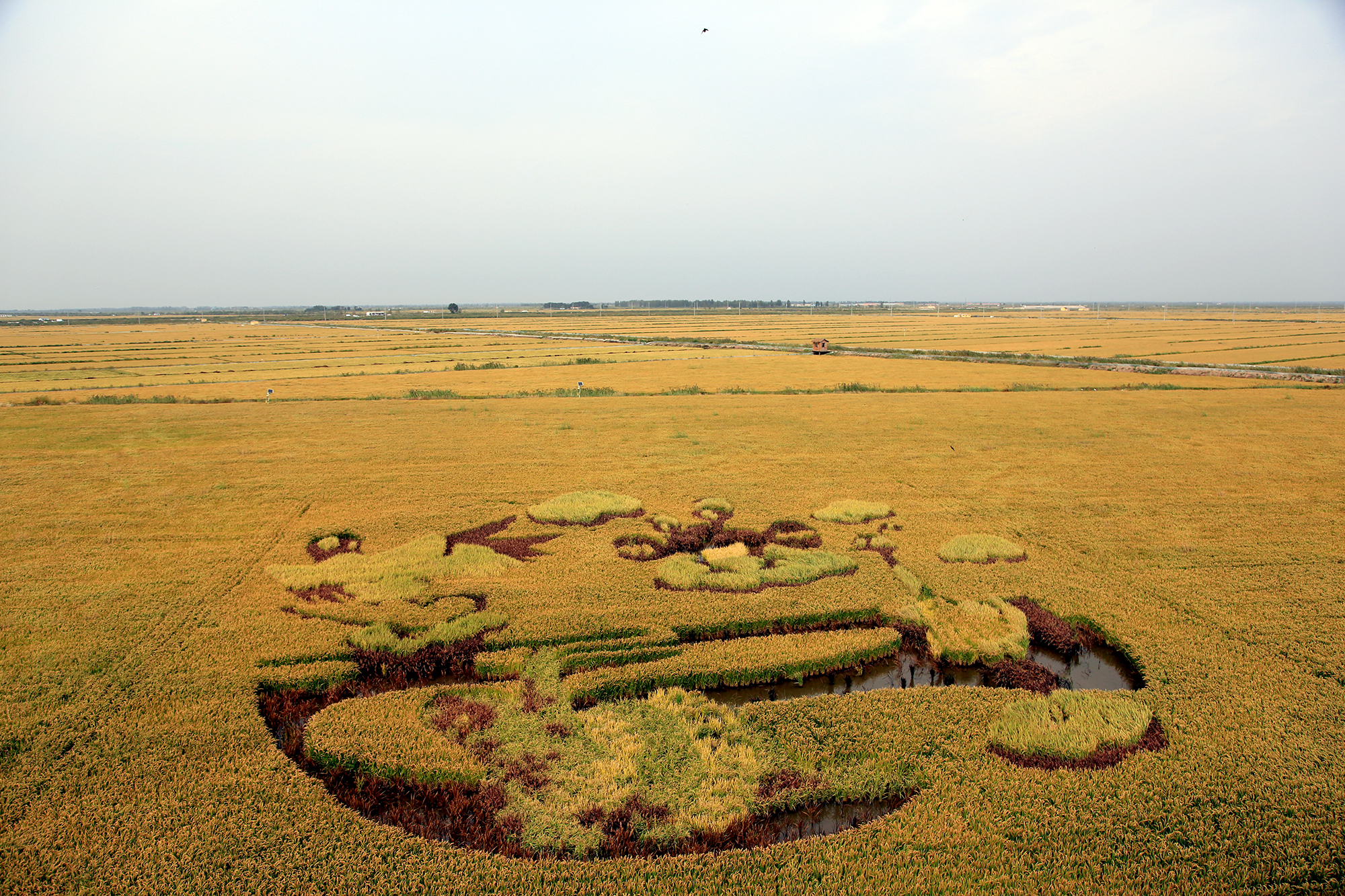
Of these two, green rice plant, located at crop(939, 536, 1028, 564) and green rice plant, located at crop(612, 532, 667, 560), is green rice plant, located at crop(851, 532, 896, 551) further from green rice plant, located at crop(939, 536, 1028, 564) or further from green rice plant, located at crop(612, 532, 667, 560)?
green rice plant, located at crop(612, 532, 667, 560)

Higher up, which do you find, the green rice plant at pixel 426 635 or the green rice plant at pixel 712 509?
the green rice plant at pixel 712 509

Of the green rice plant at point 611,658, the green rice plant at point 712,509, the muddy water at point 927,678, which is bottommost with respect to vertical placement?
the muddy water at point 927,678

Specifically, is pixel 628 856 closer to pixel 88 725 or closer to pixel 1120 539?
pixel 88 725

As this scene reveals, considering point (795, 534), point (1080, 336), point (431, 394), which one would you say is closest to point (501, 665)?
point (795, 534)

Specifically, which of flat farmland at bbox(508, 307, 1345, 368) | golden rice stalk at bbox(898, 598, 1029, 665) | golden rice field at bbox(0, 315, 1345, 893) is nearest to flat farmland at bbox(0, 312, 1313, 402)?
flat farmland at bbox(508, 307, 1345, 368)

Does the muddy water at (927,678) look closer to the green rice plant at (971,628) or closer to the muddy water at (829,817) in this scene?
the green rice plant at (971,628)

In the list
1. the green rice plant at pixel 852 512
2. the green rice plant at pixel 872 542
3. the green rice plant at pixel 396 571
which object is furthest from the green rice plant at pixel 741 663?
the green rice plant at pixel 852 512
